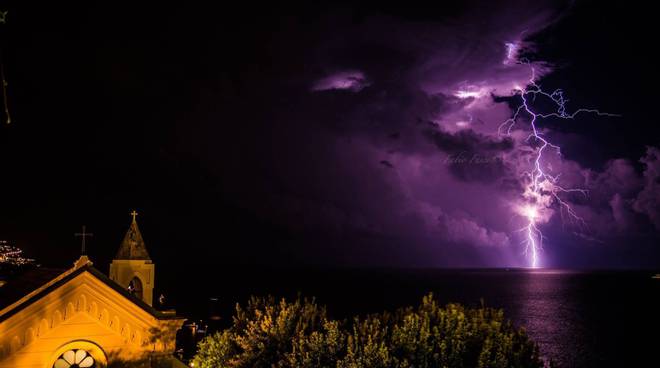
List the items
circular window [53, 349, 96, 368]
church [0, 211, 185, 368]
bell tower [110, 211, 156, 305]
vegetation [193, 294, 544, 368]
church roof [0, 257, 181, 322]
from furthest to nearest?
1. bell tower [110, 211, 156, 305]
2. vegetation [193, 294, 544, 368]
3. circular window [53, 349, 96, 368]
4. church [0, 211, 185, 368]
5. church roof [0, 257, 181, 322]

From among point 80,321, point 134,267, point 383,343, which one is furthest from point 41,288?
point 134,267

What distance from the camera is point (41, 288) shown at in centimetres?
1608

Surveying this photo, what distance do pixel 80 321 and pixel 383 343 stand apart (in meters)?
9.62

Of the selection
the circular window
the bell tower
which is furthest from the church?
the bell tower

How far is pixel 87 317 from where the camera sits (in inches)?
664

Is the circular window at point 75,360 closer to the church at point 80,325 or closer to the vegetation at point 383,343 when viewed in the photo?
the church at point 80,325

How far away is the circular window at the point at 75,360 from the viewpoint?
16344 mm

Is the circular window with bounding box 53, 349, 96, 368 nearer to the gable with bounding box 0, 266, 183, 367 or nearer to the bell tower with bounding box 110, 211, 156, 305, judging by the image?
the gable with bounding box 0, 266, 183, 367

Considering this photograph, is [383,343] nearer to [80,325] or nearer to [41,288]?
[80,325]

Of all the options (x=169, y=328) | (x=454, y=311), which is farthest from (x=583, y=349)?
(x=169, y=328)

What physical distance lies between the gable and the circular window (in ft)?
1.15

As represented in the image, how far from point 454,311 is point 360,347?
4245mm

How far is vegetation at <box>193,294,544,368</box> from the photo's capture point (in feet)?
62.6

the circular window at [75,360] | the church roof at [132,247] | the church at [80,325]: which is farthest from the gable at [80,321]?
the church roof at [132,247]
